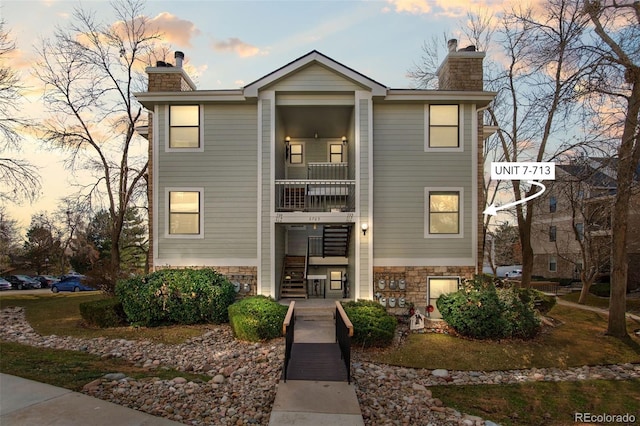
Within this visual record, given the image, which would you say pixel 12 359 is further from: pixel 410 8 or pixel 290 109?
pixel 410 8

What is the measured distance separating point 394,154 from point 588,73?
5.89m

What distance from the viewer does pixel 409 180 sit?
12.6 metres

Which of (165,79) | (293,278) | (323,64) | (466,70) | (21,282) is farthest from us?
(21,282)

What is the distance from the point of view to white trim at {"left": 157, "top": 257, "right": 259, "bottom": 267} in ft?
40.9

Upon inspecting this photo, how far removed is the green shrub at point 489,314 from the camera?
10.4m

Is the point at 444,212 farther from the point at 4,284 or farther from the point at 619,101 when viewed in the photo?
the point at 4,284

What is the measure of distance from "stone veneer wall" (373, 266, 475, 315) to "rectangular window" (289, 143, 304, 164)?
6.10 m

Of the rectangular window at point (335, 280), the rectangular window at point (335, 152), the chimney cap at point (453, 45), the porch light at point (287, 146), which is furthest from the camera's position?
the rectangular window at point (335, 152)

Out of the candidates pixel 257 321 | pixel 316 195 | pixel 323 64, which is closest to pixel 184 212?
pixel 316 195

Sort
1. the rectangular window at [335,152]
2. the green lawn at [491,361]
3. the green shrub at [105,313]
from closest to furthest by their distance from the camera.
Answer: the green lawn at [491,361] < the green shrub at [105,313] < the rectangular window at [335,152]

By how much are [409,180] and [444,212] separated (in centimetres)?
157

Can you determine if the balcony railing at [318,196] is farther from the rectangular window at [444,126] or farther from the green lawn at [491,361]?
the green lawn at [491,361]

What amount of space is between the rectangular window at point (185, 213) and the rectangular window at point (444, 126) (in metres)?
7.98
